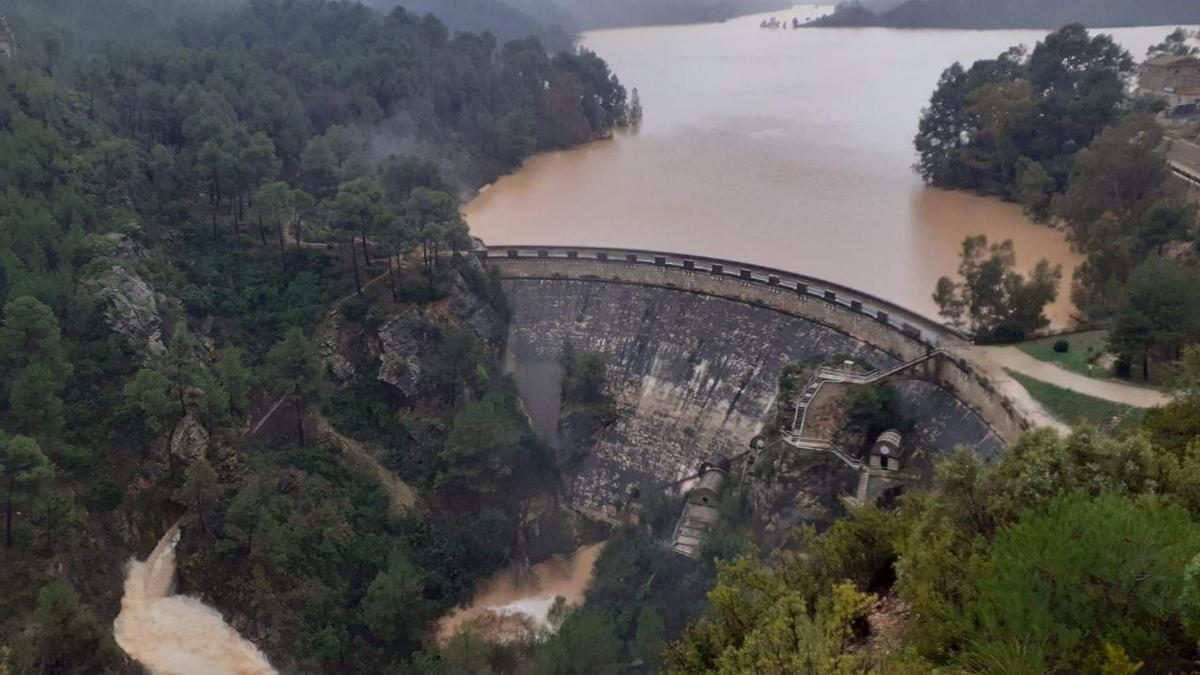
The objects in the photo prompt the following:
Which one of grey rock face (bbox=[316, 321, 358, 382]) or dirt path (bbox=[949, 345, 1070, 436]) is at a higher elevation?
dirt path (bbox=[949, 345, 1070, 436])

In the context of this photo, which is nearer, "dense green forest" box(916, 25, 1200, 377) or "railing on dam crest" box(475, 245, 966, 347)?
"dense green forest" box(916, 25, 1200, 377)

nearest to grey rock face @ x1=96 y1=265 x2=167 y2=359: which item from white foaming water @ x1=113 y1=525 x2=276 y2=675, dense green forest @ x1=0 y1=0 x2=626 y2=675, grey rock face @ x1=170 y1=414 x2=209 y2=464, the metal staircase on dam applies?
dense green forest @ x1=0 y1=0 x2=626 y2=675

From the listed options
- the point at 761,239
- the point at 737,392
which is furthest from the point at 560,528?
the point at 761,239

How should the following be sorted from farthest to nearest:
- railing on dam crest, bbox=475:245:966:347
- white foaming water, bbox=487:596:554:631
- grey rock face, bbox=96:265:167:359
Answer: railing on dam crest, bbox=475:245:966:347, grey rock face, bbox=96:265:167:359, white foaming water, bbox=487:596:554:631

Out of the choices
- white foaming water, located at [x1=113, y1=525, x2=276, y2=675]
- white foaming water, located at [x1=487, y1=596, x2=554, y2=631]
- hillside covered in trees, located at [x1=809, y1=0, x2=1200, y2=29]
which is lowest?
white foaming water, located at [x1=487, y1=596, x2=554, y2=631]

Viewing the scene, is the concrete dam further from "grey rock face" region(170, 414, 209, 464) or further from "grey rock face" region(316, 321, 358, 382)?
"grey rock face" region(170, 414, 209, 464)

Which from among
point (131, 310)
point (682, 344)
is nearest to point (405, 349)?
point (131, 310)

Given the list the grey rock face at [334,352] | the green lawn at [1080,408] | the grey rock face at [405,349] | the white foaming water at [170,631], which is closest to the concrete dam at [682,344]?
the green lawn at [1080,408]
